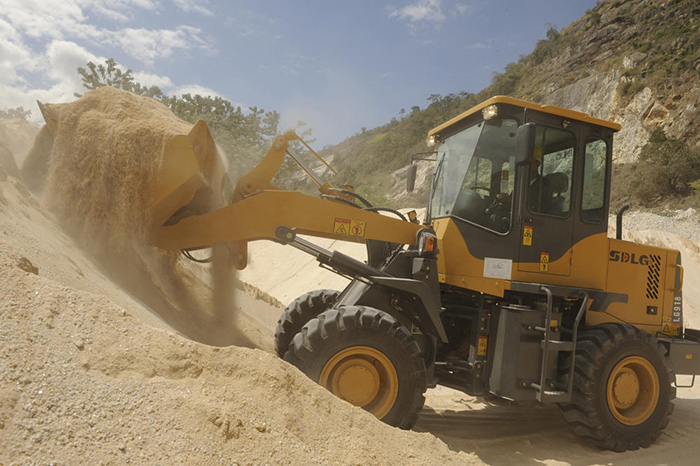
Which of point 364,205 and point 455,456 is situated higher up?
point 364,205

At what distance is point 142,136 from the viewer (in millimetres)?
4871

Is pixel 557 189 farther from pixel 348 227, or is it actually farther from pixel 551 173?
pixel 348 227

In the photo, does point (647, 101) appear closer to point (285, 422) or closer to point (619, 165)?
point (619, 165)

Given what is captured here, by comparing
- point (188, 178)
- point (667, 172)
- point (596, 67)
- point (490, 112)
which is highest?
Result: point (596, 67)

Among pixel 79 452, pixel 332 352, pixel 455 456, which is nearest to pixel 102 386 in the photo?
pixel 79 452

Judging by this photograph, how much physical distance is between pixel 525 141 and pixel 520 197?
594 mm

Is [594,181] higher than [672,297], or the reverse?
[594,181]

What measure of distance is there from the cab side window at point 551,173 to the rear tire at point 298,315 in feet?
7.70

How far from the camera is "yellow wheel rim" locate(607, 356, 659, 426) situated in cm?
502

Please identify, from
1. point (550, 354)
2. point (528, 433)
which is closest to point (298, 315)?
point (550, 354)

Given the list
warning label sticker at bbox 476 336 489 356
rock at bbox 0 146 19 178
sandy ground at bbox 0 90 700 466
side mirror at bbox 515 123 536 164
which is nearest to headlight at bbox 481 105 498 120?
side mirror at bbox 515 123 536 164

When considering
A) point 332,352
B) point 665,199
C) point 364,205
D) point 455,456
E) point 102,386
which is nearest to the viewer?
point 102,386

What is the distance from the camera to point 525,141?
4.48 meters

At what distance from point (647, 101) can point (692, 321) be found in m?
20.4
